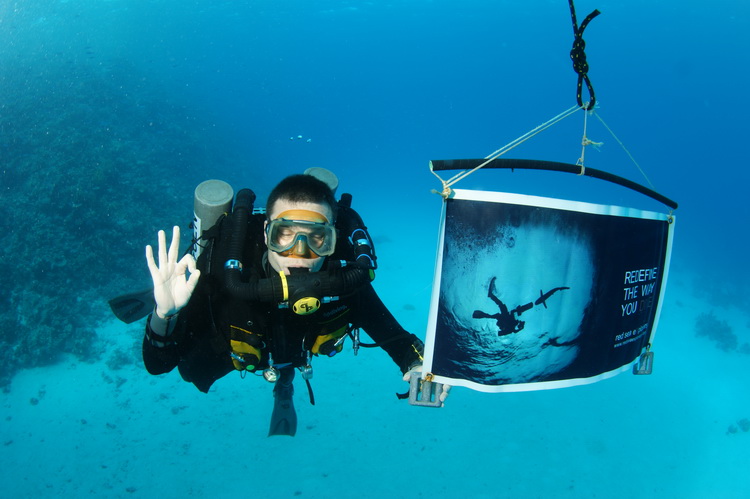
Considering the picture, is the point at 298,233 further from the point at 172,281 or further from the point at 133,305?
the point at 133,305

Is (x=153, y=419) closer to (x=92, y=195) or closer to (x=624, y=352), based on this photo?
(x=92, y=195)

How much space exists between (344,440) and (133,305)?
26.4 ft

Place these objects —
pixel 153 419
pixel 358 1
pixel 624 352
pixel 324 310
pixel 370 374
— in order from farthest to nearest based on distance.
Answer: pixel 358 1, pixel 370 374, pixel 153 419, pixel 324 310, pixel 624 352

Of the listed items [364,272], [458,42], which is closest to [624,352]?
[364,272]

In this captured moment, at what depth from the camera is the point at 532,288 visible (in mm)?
2256

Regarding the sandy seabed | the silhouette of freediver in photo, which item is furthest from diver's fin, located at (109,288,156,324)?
the sandy seabed

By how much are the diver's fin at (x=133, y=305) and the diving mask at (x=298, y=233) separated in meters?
1.70

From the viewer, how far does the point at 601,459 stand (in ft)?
36.0

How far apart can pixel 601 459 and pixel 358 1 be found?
70.1m

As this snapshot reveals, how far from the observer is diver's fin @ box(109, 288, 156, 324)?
3732 mm

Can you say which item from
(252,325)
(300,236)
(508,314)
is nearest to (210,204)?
(300,236)

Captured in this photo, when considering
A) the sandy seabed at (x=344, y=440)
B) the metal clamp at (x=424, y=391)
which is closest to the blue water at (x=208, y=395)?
the sandy seabed at (x=344, y=440)

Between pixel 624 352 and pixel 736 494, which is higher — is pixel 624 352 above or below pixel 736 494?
above

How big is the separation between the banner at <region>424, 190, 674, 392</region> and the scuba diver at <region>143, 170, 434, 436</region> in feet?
2.08
